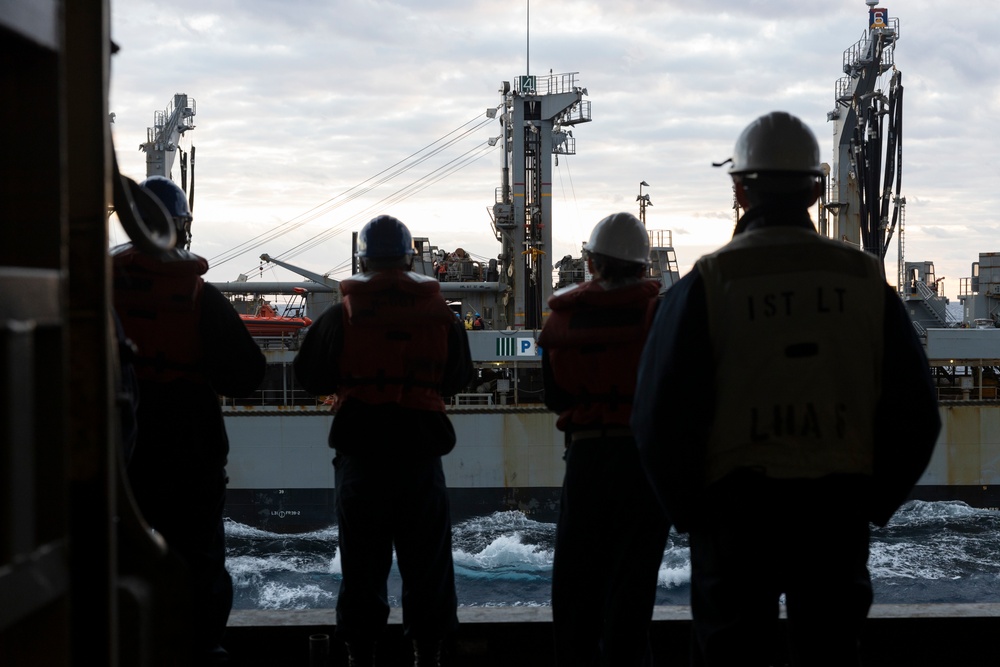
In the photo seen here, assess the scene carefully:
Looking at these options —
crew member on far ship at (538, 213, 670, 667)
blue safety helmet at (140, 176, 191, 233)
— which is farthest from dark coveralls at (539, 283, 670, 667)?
blue safety helmet at (140, 176, 191, 233)

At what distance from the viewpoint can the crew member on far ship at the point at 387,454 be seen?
108 inches

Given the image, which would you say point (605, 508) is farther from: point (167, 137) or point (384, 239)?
point (167, 137)

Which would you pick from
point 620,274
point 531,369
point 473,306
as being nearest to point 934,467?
point 531,369

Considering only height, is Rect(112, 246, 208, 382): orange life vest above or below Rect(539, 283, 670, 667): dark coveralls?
above

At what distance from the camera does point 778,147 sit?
183 cm

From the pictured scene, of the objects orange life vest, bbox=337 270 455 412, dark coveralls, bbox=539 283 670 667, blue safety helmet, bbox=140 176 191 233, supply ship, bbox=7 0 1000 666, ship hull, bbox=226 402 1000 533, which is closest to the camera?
supply ship, bbox=7 0 1000 666

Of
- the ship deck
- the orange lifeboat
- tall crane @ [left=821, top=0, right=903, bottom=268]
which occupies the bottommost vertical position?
the ship deck

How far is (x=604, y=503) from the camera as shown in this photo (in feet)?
8.24

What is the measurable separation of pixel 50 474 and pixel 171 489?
1.91 m

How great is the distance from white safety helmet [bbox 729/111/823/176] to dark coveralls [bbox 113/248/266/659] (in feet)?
4.74

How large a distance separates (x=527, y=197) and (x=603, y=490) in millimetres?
21485

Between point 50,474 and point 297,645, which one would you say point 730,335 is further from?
point 297,645

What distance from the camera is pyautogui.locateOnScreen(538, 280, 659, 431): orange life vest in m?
2.57

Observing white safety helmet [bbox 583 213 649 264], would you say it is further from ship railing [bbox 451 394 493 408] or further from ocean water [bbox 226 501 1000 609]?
ship railing [bbox 451 394 493 408]
